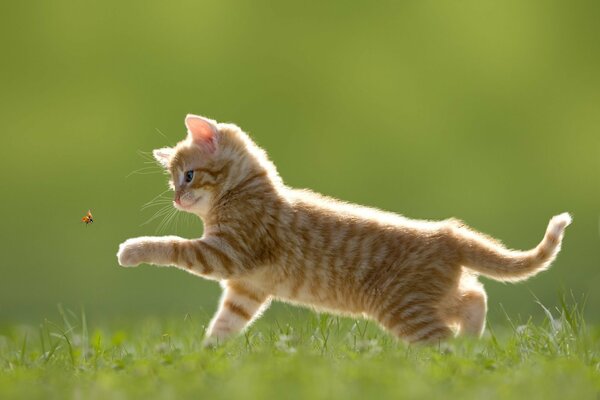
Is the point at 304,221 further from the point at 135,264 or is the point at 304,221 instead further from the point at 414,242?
the point at 135,264

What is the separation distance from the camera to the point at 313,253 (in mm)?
4594

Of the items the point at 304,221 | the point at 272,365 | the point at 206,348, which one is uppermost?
the point at 304,221

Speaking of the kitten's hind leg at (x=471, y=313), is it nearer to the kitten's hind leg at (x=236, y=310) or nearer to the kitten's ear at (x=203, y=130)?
the kitten's hind leg at (x=236, y=310)

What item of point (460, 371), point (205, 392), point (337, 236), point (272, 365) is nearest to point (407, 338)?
point (337, 236)

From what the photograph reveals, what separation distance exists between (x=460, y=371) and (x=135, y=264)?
1.92m

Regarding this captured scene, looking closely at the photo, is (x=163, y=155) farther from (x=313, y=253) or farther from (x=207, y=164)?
(x=313, y=253)

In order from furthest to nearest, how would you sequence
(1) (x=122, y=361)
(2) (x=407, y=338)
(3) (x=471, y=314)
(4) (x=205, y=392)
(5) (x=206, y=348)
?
1. (3) (x=471, y=314)
2. (2) (x=407, y=338)
3. (5) (x=206, y=348)
4. (1) (x=122, y=361)
5. (4) (x=205, y=392)

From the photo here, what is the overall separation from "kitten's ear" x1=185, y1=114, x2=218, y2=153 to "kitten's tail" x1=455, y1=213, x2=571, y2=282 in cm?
158

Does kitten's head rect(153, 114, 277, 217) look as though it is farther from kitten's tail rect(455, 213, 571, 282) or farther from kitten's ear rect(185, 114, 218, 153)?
kitten's tail rect(455, 213, 571, 282)

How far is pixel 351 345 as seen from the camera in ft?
13.4

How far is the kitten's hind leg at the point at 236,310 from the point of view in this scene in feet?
15.9

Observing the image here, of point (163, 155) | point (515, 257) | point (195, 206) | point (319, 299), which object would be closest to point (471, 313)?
point (515, 257)

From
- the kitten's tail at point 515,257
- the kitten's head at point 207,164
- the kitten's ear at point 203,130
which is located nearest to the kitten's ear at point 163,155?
the kitten's head at point 207,164

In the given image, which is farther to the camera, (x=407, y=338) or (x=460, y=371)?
(x=407, y=338)
